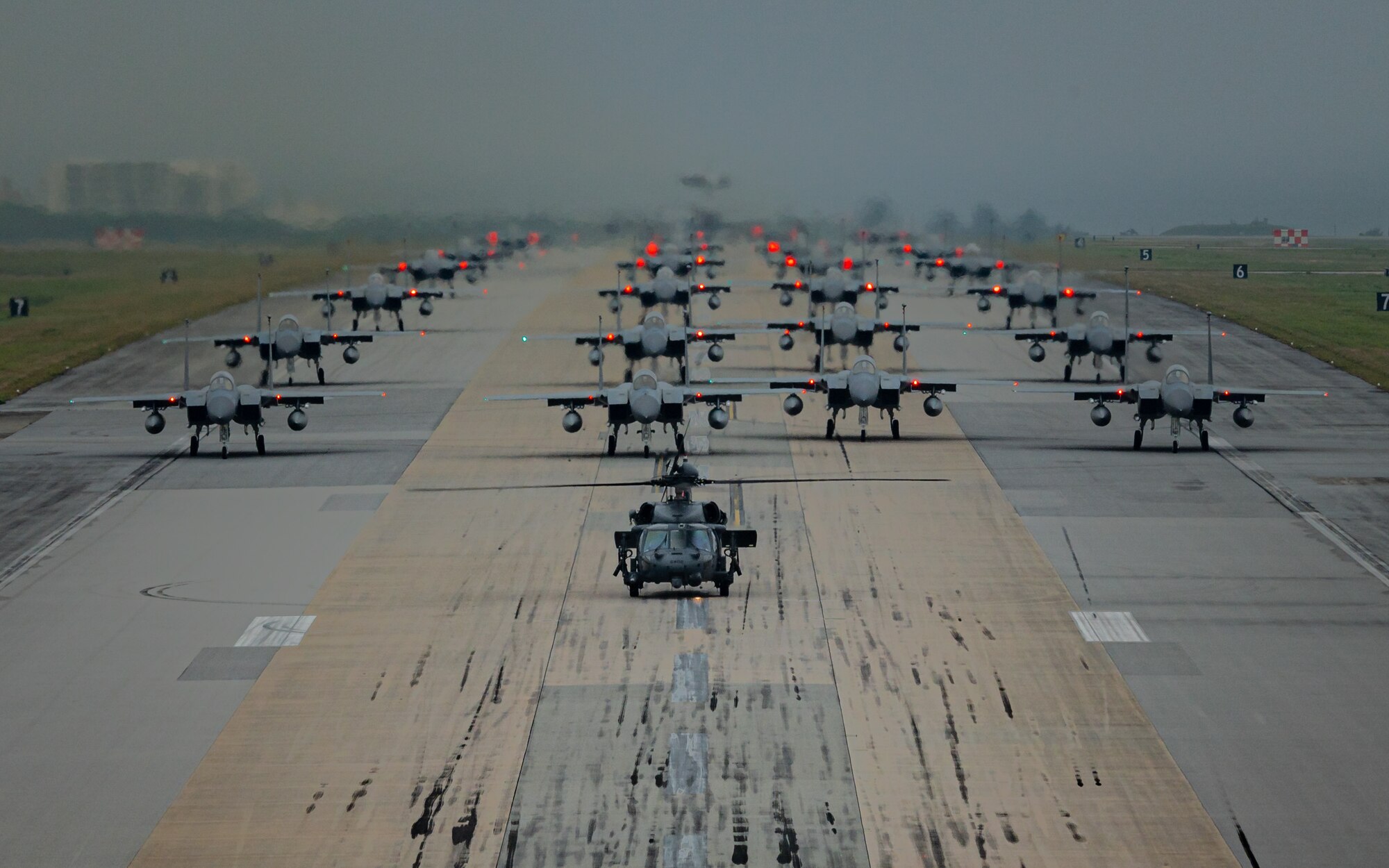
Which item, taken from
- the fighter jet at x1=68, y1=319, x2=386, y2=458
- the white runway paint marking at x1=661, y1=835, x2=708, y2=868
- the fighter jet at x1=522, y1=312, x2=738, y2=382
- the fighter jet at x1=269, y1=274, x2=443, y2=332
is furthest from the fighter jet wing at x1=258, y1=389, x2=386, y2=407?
the white runway paint marking at x1=661, y1=835, x2=708, y2=868

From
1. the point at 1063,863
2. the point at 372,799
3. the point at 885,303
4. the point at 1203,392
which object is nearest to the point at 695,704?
the point at 372,799

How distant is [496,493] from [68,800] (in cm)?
3086

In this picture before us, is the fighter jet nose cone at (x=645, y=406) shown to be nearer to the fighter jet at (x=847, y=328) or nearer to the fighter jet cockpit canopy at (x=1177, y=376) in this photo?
the fighter jet cockpit canopy at (x=1177, y=376)

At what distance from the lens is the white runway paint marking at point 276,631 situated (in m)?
45.4

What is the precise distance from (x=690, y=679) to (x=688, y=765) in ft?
19.1

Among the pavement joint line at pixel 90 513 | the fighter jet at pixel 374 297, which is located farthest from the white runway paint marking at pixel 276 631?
the fighter jet at pixel 374 297

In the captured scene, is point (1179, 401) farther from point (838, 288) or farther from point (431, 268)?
point (431, 268)

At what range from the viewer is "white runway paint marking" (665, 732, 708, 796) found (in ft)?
112

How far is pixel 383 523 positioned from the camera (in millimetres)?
59406

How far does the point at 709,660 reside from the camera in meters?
42.8

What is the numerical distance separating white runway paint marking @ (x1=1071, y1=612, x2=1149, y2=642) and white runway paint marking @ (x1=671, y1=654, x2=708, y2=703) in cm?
1083

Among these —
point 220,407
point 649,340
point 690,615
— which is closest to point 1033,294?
point 649,340

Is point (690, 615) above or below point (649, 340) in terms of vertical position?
below

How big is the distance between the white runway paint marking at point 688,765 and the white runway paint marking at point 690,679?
99.5 inches
